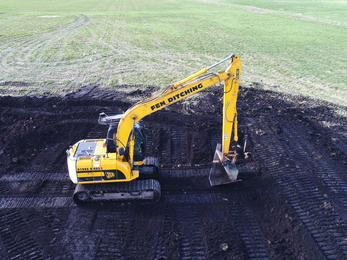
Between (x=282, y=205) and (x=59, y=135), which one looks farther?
(x=59, y=135)

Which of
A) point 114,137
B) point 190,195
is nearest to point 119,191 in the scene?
point 114,137

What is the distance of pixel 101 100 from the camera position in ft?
49.3

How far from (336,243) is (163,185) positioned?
5.37 metres

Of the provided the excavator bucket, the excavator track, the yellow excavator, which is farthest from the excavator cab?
the excavator bucket

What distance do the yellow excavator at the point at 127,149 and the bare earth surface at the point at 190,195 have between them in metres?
0.60

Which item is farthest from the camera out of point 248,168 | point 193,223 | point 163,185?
point 248,168

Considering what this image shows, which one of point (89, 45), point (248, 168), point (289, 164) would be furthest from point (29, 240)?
point (89, 45)

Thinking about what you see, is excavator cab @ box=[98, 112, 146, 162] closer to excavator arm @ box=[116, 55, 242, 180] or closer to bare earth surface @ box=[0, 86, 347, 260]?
excavator arm @ box=[116, 55, 242, 180]

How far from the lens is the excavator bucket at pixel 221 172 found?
368 inches

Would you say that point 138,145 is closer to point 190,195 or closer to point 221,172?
point 190,195

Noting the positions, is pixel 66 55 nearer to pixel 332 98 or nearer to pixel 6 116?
pixel 6 116

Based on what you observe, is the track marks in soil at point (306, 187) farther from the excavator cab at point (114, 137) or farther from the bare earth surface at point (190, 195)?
the excavator cab at point (114, 137)

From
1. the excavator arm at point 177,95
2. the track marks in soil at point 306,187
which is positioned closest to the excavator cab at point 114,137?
the excavator arm at point 177,95

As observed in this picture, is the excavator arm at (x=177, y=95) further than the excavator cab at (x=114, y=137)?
No
